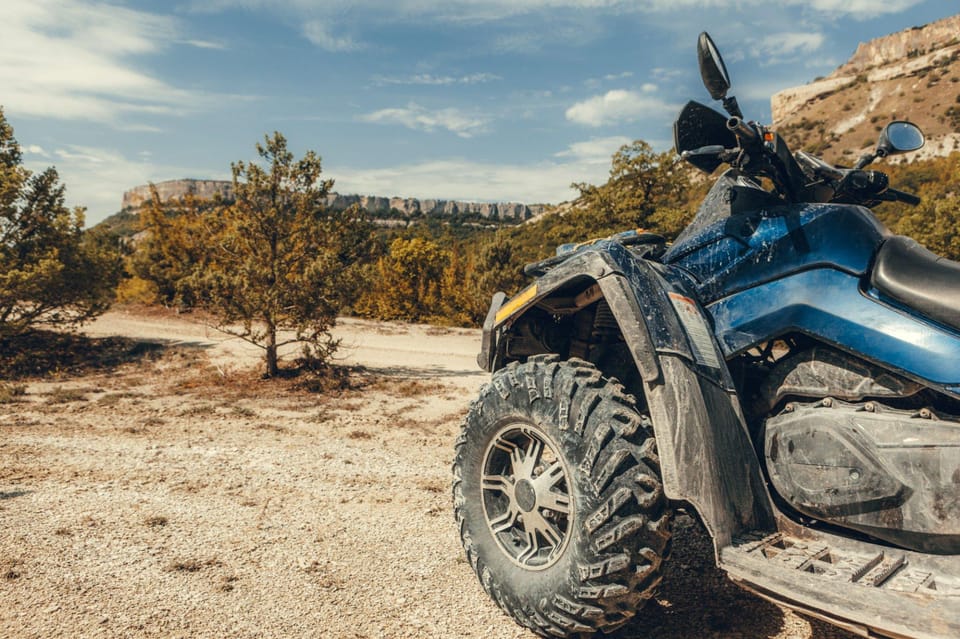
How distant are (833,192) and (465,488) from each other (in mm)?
2157

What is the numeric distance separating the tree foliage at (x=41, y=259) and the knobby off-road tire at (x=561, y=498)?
10661mm

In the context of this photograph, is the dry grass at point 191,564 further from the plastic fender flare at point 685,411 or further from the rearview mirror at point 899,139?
the rearview mirror at point 899,139

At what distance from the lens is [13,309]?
11125mm

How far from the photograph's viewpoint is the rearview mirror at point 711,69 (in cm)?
227

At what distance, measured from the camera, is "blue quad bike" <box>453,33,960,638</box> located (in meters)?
2.06

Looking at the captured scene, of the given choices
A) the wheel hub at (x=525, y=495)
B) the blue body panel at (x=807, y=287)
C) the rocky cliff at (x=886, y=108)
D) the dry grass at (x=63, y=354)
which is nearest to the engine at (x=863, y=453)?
the blue body panel at (x=807, y=287)

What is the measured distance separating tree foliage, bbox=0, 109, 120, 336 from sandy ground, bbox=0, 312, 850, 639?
373cm

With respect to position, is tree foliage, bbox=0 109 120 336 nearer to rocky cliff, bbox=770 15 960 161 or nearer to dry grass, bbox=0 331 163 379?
dry grass, bbox=0 331 163 379

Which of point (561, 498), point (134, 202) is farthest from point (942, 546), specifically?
point (134, 202)

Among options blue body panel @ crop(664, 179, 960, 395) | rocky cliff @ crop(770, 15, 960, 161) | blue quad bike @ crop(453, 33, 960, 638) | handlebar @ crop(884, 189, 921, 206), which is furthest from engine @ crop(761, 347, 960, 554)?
rocky cliff @ crop(770, 15, 960, 161)

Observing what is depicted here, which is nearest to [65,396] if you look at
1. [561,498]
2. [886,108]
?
[561,498]

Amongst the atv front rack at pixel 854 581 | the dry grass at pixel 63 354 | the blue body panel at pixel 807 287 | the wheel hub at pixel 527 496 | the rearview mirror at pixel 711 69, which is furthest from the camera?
the dry grass at pixel 63 354

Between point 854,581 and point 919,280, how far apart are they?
3.45 ft

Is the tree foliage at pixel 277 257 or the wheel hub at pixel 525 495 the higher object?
the tree foliage at pixel 277 257
